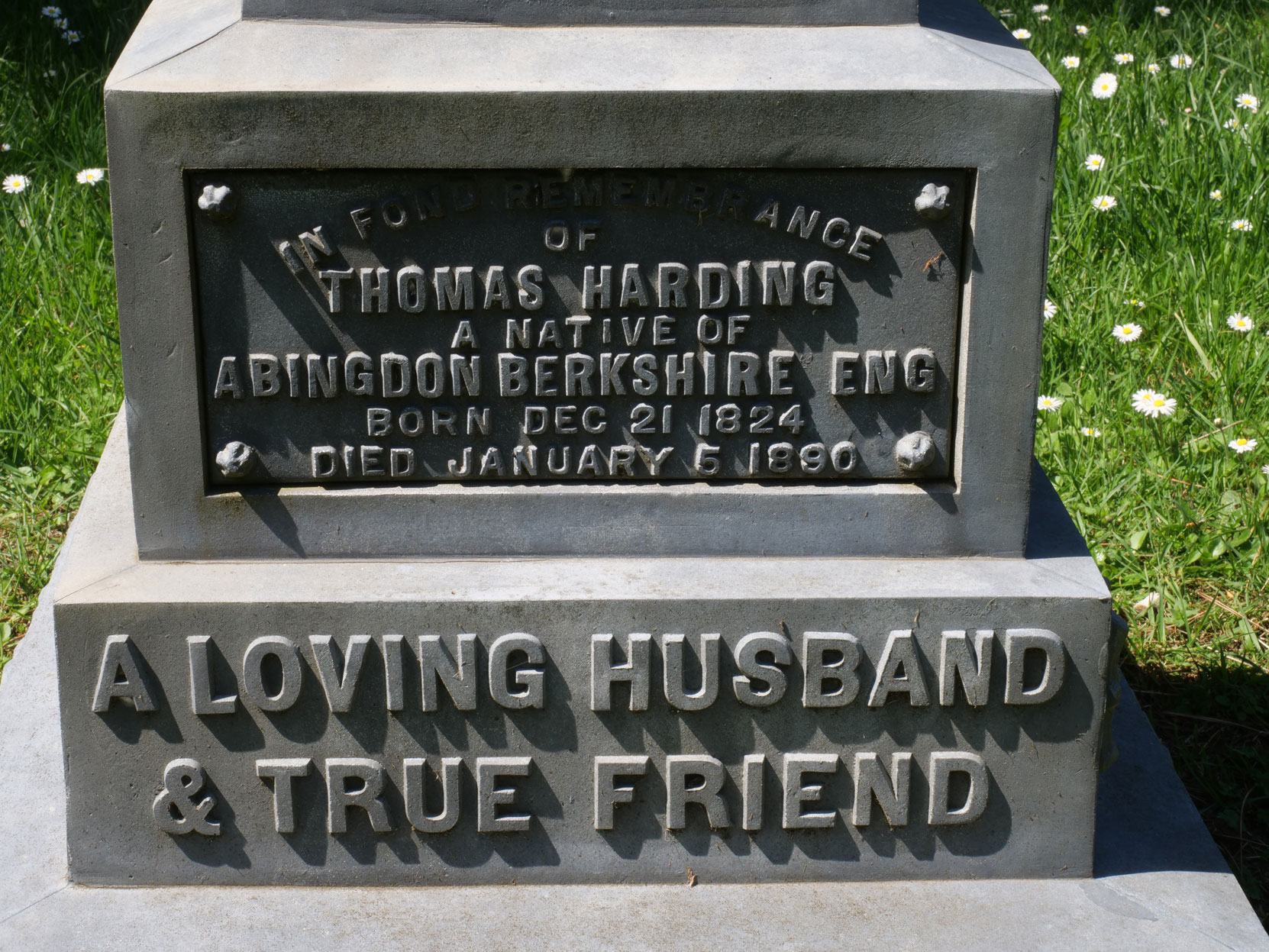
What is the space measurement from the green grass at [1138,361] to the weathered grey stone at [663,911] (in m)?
0.34

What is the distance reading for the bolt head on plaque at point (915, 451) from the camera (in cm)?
220

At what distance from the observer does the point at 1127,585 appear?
3.19 metres

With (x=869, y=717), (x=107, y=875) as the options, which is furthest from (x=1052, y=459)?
(x=107, y=875)

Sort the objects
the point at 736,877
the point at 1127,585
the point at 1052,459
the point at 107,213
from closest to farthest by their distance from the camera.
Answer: the point at 736,877, the point at 1127,585, the point at 1052,459, the point at 107,213

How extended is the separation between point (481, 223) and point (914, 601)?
844 millimetres

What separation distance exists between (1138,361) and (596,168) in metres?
2.22

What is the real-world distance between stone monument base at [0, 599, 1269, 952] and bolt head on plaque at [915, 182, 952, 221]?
1022mm

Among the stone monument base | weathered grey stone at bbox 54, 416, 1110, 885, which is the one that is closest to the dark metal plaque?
weathered grey stone at bbox 54, 416, 1110, 885

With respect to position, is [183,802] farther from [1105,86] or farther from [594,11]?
[1105,86]

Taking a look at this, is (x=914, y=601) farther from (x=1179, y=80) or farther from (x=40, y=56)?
(x=40, y=56)

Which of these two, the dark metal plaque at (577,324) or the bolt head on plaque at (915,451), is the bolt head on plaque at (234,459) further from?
the bolt head on plaque at (915,451)

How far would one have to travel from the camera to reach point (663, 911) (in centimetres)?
217

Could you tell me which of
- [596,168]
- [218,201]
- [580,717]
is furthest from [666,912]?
[218,201]

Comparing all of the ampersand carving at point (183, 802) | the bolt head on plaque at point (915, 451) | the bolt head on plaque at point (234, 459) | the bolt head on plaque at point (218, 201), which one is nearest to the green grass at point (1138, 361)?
the bolt head on plaque at point (915, 451)
